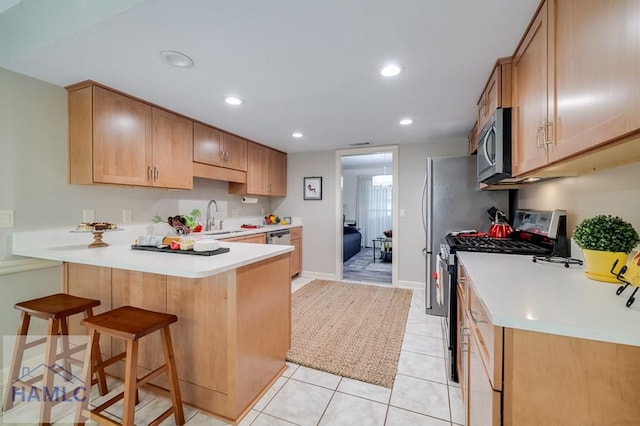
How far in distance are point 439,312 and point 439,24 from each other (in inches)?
108

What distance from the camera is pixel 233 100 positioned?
247cm

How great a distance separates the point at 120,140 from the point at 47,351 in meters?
1.62

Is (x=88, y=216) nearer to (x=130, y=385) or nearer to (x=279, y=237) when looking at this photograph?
(x=130, y=385)

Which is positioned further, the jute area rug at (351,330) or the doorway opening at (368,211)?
A: the doorway opening at (368,211)

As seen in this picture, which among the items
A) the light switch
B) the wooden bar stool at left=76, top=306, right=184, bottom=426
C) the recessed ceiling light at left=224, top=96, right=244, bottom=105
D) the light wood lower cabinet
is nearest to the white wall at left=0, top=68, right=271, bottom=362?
the light switch

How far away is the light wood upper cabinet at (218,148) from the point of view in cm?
309

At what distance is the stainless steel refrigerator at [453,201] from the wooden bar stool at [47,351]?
298 cm

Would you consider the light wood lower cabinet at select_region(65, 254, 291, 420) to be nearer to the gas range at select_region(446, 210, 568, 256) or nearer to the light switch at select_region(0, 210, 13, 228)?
the light switch at select_region(0, 210, 13, 228)

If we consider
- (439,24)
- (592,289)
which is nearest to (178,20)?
(439,24)

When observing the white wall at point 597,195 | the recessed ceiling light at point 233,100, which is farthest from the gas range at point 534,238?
the recessed ceiling light at point 233,100

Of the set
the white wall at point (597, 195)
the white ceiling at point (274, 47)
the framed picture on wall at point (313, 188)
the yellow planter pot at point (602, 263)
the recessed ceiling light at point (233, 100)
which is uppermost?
the recessed ceiling light at point (233, 100)

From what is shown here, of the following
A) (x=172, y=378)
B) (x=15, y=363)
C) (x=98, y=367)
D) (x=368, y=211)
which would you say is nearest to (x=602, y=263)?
(x=172, y=378)

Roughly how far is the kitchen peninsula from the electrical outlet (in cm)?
39

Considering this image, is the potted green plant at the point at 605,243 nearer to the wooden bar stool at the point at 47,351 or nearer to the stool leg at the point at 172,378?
the stool leg at the point at 172,378
